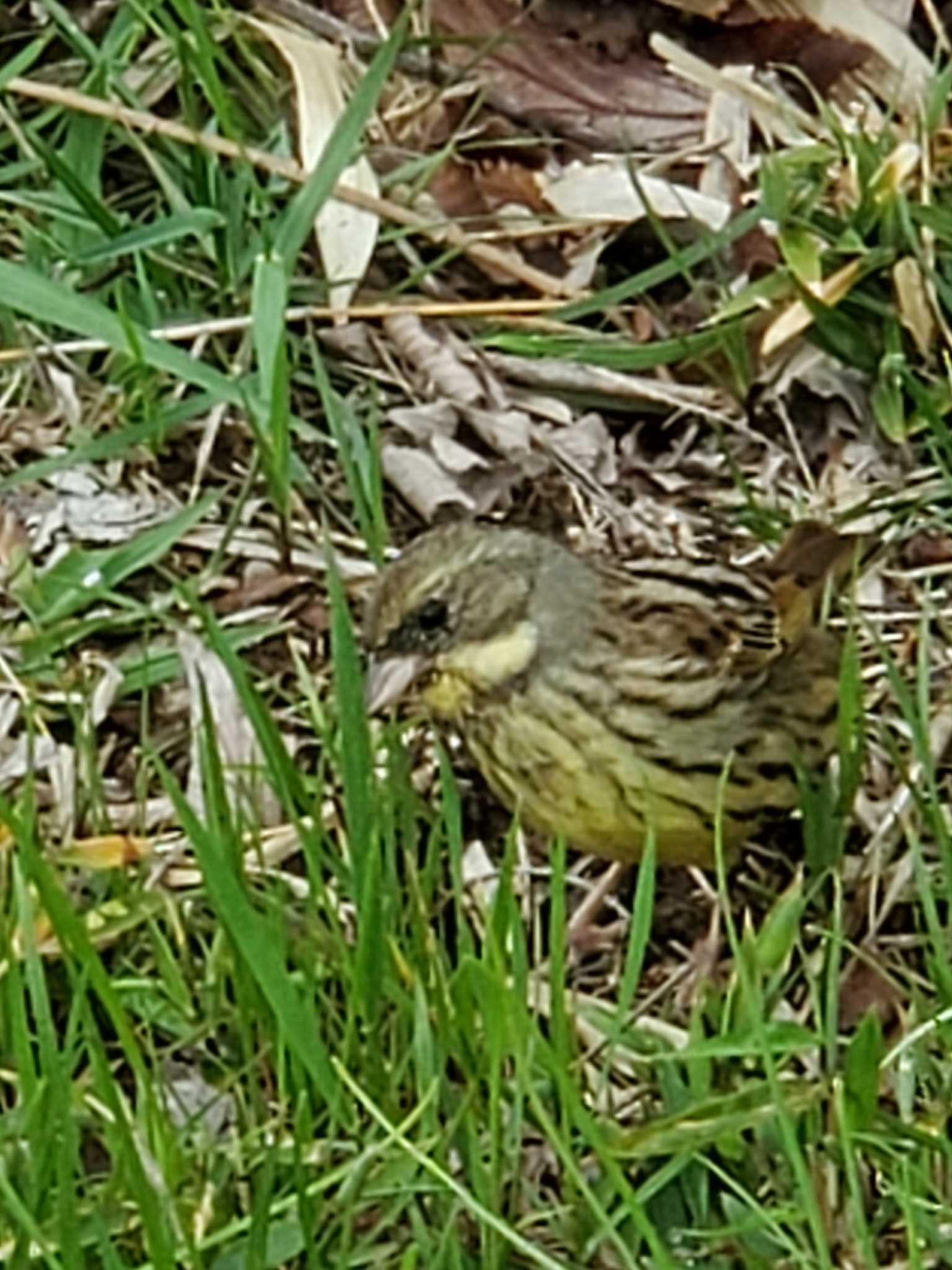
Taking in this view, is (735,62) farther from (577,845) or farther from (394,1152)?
(394,1152)

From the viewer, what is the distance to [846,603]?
12.4 ft

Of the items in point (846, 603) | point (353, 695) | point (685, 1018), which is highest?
point (353, 695)

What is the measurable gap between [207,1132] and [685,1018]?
1.87 ft

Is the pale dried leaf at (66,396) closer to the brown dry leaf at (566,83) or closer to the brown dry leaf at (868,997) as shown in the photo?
the brown dry leaf at (566,83)

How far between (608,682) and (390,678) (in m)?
0.25

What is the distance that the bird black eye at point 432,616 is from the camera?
350 centimetres

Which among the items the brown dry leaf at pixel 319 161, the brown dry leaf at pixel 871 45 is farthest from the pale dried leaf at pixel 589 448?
the brown dry leaf at pixel 871 45

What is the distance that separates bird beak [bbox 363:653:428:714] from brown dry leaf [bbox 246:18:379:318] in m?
0.93

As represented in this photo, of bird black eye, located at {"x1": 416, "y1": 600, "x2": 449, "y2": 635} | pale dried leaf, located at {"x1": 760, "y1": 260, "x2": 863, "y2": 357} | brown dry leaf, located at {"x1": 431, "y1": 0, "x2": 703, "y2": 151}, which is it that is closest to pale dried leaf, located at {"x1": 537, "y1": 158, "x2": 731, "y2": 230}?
brown dry leaf, located at {"x1": 431, "y1": 0, "x2": 703, "y2": 151}

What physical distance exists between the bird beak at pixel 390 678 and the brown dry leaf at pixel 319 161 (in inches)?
36.7

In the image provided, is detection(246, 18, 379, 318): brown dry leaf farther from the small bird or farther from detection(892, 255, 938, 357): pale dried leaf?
the small bird

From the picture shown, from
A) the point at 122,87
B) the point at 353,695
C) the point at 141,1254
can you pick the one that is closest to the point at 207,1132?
the point at 141,1254

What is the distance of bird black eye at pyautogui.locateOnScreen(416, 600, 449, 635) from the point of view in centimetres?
350

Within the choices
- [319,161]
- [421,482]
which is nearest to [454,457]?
[421,482]
